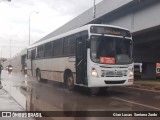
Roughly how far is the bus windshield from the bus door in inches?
23.5

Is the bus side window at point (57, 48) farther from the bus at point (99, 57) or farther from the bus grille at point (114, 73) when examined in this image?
the bus grille at point (114, 73)

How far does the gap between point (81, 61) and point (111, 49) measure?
5.17 feet

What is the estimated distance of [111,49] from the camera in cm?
1503

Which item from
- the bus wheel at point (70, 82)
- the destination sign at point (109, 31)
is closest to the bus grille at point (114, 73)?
the destination sign at point (109, 31)

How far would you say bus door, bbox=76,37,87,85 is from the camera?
15.1 m

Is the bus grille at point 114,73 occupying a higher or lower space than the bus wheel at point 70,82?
higher

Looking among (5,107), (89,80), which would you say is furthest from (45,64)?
(5,107)

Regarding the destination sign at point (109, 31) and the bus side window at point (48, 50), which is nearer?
the destination sign at point (109, 31)

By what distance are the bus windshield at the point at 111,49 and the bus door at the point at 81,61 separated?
597mm

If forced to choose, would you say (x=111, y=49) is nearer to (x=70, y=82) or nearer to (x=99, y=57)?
(x=99, y=57)

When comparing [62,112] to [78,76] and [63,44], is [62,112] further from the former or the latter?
[63,44]

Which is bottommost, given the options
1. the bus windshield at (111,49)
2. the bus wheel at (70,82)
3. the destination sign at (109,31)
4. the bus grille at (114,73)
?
the bus wheel at (70,82)

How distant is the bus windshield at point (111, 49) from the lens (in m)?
14.7

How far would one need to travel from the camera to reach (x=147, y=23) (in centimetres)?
2561
